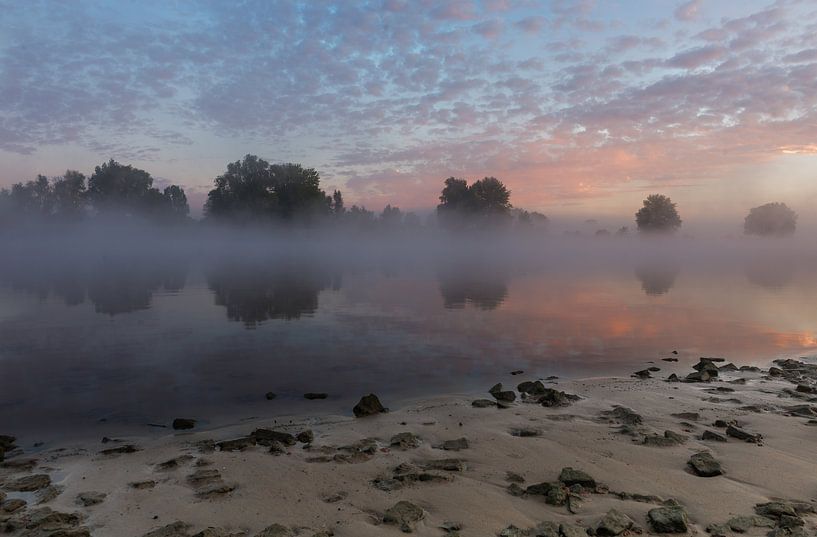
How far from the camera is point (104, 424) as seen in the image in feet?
33.9

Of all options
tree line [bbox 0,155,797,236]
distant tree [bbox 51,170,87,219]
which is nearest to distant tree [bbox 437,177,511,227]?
tree line [bbox 0,155,797,236]

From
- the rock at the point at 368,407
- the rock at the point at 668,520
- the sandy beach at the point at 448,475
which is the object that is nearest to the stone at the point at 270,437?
the sandy beach at the point at 448,475

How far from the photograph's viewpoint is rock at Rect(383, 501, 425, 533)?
586 centimetres

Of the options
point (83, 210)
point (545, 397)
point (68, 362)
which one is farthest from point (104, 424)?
point (83, 210)

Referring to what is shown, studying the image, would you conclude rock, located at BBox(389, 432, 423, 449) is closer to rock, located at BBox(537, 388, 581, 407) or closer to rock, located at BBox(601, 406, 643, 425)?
rock, located at BBox(537, 388, 581, 407)

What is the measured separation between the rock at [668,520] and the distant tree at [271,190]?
12335 cm

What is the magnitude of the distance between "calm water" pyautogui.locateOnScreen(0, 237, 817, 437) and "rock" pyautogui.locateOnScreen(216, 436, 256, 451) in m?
1.94

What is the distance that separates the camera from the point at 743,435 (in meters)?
8.70

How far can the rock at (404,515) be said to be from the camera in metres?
5.86

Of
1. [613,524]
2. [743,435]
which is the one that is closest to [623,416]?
[743,435]

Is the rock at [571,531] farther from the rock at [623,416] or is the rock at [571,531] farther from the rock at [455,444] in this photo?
the rock at [623,416]

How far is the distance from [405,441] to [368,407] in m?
2.15

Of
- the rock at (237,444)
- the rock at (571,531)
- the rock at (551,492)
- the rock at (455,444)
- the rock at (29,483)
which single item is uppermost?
the rock at (571,531)

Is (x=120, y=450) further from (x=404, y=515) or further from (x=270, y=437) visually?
(x=404, y=515)
